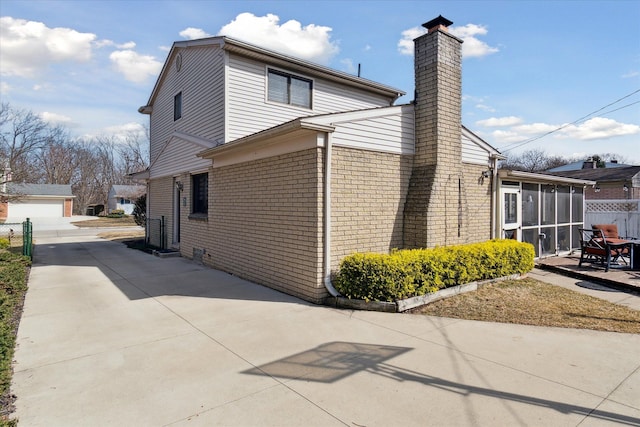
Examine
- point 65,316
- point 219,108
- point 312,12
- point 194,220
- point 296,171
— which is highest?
point 312,12

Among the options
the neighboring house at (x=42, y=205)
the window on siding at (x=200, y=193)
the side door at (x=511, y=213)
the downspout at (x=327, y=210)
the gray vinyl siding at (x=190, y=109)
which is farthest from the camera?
the neighboring house at (x=42, y=205)

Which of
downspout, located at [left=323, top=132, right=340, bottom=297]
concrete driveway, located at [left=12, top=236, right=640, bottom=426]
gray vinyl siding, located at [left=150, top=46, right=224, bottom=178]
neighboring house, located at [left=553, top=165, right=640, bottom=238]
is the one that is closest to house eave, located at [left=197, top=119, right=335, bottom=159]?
downspout, located at [left=323, top=132, right=340, bottom=297]

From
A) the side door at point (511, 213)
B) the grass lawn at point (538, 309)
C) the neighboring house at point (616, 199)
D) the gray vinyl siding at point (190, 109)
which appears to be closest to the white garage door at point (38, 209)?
the gray vinyl siding at point (190, 109)

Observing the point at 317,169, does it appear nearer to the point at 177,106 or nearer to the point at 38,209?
the point at 177,106

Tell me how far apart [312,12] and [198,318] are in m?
7.24

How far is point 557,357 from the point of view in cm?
407

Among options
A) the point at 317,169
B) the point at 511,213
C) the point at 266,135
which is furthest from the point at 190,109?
the point at 511,213

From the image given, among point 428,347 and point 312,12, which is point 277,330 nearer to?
point 428,347

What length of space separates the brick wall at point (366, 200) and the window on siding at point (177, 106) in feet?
28.3

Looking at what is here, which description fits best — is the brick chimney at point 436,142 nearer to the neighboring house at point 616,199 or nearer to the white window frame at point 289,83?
the white window frame at point 289,83

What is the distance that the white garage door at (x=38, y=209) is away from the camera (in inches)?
1471

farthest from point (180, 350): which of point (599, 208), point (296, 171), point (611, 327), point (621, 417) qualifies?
point (599, 208)

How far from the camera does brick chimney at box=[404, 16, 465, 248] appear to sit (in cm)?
729

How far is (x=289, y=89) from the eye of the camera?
1088 centimetres
